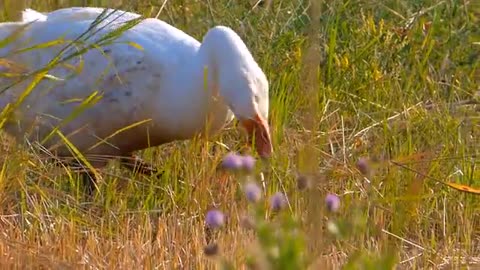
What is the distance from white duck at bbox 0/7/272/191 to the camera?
427cm

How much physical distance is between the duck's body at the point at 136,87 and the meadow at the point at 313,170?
0.11m

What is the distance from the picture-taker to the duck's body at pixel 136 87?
14.0 ft

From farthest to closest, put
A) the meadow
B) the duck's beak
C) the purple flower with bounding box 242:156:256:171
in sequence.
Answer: the duck's beak < the meadow < the purple flower with bounding box 242:156:256:171

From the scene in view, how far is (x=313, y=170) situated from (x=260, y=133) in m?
2.25

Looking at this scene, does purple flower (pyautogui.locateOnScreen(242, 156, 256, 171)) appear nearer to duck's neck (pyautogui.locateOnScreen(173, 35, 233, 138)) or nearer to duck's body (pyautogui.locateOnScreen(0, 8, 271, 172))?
duck's body (pyautogui.locateOnScreen(0, 8, 271, 172))

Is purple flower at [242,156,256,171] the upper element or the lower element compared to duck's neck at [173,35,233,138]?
upper

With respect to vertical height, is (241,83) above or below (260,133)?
above

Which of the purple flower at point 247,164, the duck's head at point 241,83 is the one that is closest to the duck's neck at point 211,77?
the duck's head at point 241,83

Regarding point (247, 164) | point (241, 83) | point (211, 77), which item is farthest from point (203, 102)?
point (247, 164)

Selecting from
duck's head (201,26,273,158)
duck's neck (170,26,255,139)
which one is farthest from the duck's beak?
duck's neck (170,26,255,139)

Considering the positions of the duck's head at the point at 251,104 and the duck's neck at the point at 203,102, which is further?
the duck's neck at the point at 203,102

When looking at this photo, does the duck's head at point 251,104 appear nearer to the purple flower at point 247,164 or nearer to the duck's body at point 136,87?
the duck's body at point 136,87

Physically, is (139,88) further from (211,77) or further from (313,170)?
(313,170)

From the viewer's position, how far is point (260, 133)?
4.27 m
